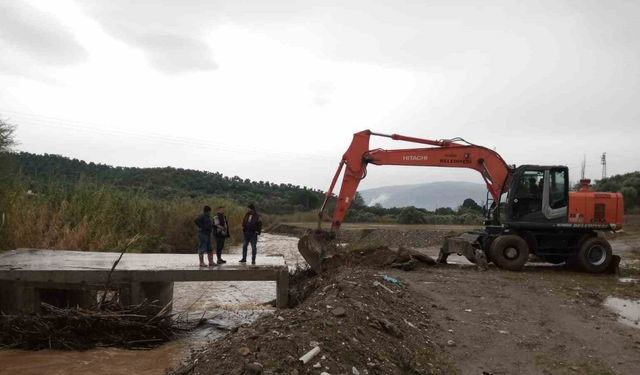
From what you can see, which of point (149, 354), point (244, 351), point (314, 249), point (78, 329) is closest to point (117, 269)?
point (78, 329)

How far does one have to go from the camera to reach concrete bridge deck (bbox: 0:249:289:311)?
387 inches

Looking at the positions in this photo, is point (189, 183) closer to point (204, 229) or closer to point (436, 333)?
point (204, 229)

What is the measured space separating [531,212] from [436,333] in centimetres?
786

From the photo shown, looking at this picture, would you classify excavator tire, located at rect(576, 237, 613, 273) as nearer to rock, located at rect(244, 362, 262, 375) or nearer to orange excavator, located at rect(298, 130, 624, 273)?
orange excavator, located at rect(298, 130, 624, 273)

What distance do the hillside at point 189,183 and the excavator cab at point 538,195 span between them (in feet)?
116

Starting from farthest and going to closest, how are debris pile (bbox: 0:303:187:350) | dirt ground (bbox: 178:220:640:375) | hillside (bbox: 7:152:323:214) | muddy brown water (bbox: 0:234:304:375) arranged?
hillside (bbox: 7:152:323:214), debris pile (bbox: 0:303:187:350), muddy brown water (bbox: 0:234:304:375), dirt ground (bbox: 178:220:640:375)

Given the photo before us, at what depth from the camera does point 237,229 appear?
29422mm

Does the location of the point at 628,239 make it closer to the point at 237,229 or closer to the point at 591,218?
the point at 591,218

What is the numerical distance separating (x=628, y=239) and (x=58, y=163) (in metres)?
49.2

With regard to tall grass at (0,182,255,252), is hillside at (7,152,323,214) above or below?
above

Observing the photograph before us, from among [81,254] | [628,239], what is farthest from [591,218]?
[628,239]

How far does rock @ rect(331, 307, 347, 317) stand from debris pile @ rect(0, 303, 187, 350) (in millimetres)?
3846

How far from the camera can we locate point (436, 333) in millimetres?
7547

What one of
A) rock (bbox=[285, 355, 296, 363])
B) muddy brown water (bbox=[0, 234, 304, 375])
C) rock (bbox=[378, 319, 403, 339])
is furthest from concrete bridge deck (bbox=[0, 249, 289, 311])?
rock (bbox=[285, 355, 296, 363])
